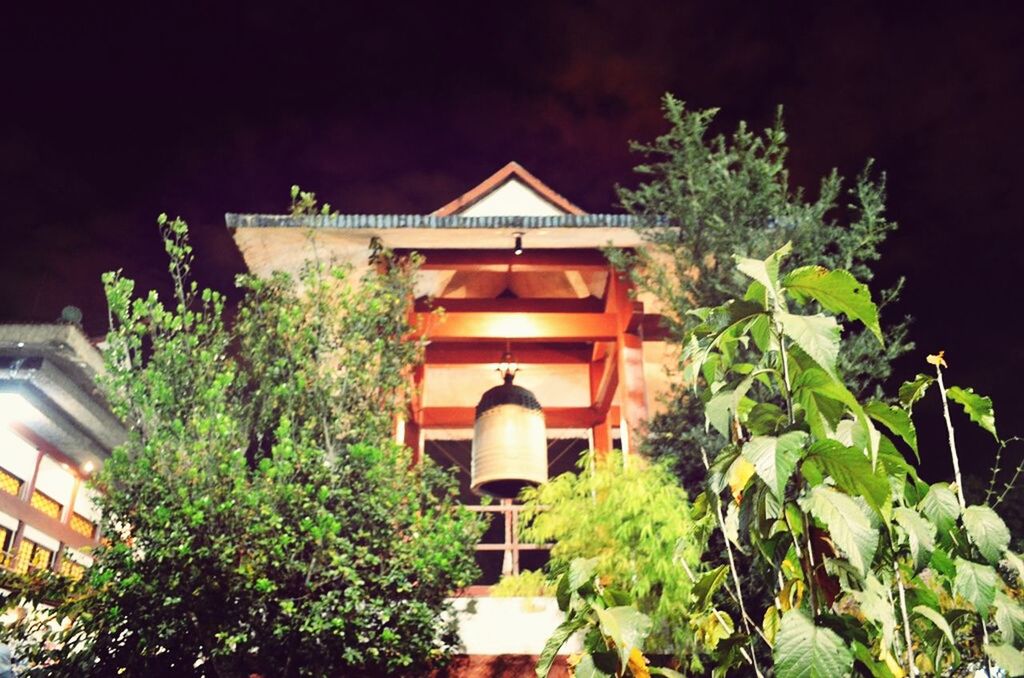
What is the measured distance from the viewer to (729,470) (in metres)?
1.24

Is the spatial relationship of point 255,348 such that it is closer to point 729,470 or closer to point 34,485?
point 729,470

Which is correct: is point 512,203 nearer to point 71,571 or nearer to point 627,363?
point 627,363

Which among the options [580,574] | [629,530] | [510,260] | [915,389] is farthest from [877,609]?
[510,260]

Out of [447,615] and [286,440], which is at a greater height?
[286,440]

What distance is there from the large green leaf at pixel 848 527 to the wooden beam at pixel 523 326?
6.09 m

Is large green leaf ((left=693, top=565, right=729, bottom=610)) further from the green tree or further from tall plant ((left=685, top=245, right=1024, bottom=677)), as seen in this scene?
the green tree

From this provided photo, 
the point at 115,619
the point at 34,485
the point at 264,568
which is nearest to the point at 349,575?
the point at 264,568

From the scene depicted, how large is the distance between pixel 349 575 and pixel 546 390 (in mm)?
4654

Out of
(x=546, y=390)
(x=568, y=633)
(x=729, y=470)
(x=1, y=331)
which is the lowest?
(x=568, y=633)

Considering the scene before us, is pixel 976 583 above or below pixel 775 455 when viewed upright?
below

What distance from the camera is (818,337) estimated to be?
1155mm

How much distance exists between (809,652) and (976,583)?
21.1 inches

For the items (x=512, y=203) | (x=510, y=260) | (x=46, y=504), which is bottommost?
(x=46, y=504)

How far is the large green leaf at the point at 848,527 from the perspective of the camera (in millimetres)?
1094
